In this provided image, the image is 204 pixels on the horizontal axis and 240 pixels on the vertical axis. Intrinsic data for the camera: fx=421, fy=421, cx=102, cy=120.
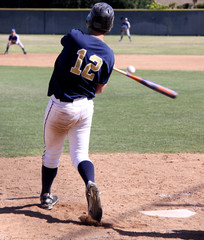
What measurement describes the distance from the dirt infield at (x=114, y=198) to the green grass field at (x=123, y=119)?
0.61 metres

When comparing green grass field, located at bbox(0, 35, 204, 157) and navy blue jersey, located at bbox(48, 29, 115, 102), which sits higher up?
navy blue jersey, located at bbox(48, 29, 115, 102)

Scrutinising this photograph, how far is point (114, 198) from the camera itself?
14.8ft

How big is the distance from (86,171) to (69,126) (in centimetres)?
43

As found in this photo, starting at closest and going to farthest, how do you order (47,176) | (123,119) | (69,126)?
(69,126) < (47,176) < (123,119)

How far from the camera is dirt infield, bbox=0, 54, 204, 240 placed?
3.56 metres

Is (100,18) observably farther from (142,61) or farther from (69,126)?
(142,61)

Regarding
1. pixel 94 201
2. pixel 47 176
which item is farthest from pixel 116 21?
pixel 94 201

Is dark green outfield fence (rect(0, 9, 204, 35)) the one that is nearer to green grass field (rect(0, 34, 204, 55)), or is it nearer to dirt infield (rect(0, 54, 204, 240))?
green grass field (rect(0, 34, 204, 55))

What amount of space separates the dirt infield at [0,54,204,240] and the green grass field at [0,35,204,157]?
606mm

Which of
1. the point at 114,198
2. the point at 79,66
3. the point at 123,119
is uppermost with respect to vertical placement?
the point at 79,66

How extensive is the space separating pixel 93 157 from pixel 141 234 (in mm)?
2816

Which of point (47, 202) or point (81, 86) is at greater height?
point (81, 86)

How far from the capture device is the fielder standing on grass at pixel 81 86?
11.6 feet

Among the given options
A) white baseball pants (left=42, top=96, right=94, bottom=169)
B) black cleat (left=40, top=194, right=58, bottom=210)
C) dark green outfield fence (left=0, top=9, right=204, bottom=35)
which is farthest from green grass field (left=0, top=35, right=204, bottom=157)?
dark green outfield fence (left=0, top=9, right=204, bottom=35)
